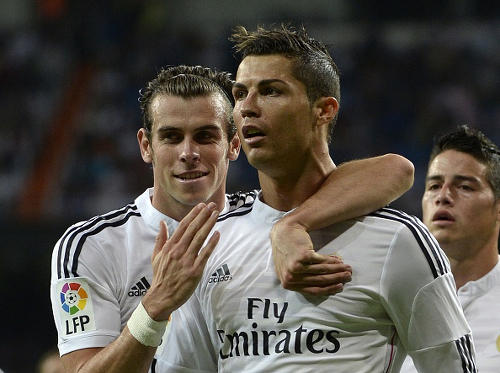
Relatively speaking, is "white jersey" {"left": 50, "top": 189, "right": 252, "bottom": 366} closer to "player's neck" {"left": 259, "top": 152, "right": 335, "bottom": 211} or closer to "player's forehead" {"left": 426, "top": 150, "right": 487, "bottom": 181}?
"player's neck" {"left": 259, "top": 152, "right": 335, "bottom": 211}

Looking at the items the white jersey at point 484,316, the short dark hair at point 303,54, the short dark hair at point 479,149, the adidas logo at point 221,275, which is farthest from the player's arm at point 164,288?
the short dark hair at point 479,149

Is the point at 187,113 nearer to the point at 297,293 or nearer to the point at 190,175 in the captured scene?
the point at 190,175

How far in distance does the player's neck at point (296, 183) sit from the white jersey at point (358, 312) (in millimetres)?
172

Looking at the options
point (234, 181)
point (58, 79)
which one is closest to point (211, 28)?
point (58, 79)

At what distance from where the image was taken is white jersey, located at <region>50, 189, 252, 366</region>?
124 inches

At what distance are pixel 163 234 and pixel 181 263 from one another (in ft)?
0.62

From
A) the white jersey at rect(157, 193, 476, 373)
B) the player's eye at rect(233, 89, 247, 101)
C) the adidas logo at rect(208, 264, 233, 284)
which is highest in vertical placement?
the player's eye at rect(233, 89, 247, 101)

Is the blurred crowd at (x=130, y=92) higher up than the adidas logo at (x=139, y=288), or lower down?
higher up

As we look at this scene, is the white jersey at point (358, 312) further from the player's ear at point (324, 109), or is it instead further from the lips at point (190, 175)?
the lips at point (190, 175)

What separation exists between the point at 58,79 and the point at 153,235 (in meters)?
9.42

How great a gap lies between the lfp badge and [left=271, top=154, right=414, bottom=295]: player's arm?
0.78 metres

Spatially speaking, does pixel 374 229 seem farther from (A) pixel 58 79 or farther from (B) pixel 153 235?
(A) pixel 58 79

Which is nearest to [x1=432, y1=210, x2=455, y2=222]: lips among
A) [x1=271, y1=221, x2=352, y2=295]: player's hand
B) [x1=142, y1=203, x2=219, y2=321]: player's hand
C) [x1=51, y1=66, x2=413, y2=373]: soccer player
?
[x1=51, y1=66, x2=413, y2=373]: soccer player

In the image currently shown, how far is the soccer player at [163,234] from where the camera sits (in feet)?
9.09
